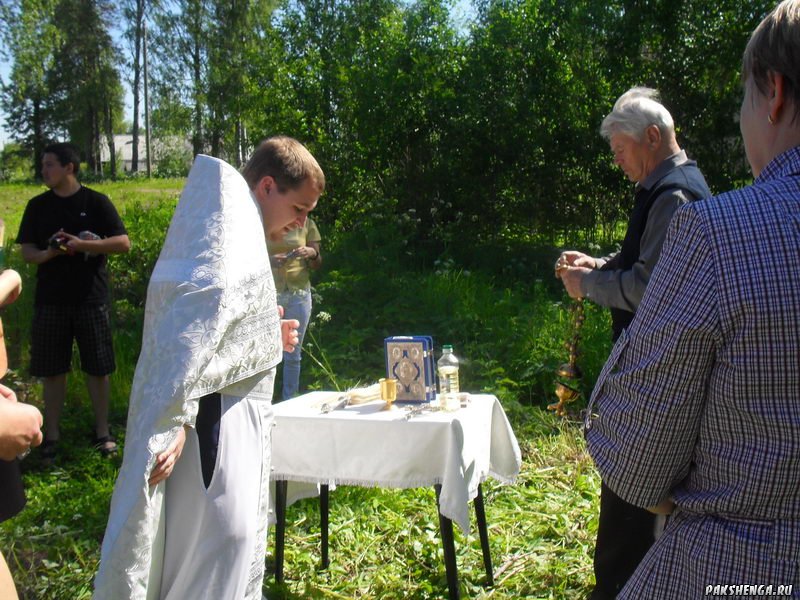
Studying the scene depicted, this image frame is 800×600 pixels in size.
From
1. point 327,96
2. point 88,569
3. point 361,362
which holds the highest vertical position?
point 327,96

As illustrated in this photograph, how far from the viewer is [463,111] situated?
10.8 metres

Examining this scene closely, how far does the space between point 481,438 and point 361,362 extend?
13.0 feet

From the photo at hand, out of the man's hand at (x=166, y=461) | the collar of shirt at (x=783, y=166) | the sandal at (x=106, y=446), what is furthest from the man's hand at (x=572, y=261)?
the sandal at (x=106, y=446)

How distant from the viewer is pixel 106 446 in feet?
17.5

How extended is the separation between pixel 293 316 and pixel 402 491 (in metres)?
1.82

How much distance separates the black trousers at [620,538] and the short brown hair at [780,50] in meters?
1.84

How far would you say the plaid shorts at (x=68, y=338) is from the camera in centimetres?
515

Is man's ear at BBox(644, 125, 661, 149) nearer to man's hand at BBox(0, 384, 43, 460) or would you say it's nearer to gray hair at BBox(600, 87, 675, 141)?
gray hair at BBox(600, 87, 675, 141)

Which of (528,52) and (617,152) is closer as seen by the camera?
(617,152)

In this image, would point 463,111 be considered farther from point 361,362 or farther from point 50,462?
point 50,462

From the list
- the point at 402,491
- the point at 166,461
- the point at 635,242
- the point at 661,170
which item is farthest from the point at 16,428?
the point at 402,491

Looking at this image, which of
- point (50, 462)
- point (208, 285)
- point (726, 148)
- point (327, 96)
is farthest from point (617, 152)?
point (327, 96)

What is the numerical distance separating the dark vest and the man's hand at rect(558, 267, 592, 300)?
14 cm

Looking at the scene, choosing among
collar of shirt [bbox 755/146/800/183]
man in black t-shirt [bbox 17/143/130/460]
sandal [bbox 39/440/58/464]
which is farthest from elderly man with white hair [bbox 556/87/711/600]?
sandal [bbox 39/440/58/464]
